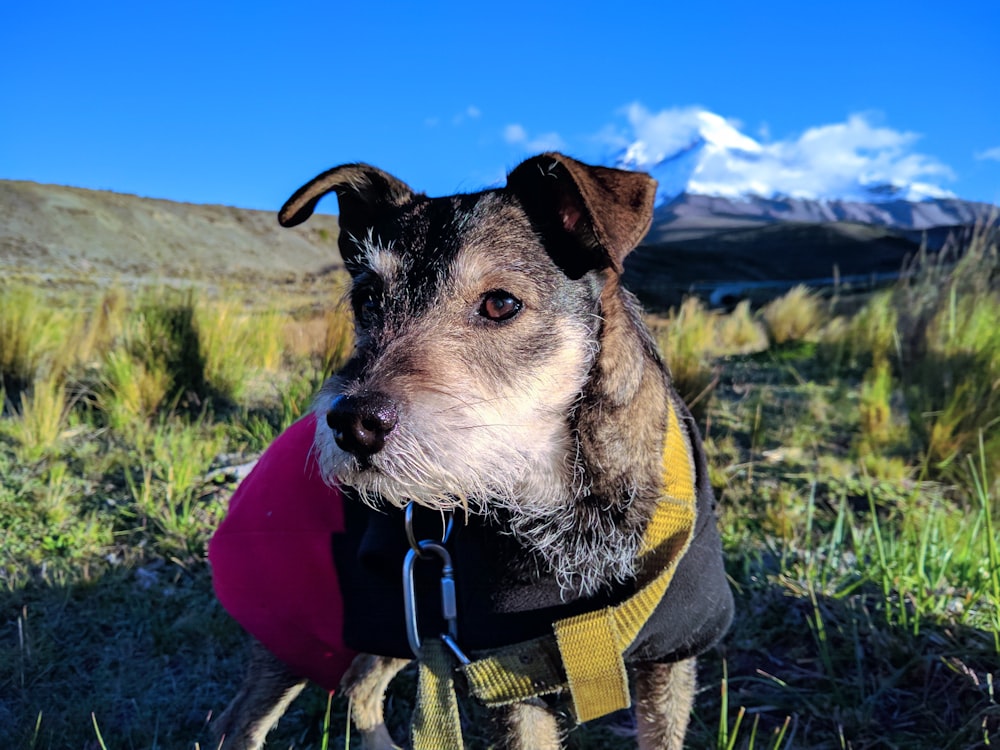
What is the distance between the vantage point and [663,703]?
2.27 m

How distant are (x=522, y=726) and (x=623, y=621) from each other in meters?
0.60

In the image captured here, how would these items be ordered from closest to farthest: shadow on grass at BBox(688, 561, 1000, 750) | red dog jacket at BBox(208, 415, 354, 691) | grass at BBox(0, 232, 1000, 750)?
red dog jacket at BBox(208, 415, 354, 691) → shadow on grass at BBox(688, 561, 1000, 750) → grass at BBox(0, 232, 1000, 750)

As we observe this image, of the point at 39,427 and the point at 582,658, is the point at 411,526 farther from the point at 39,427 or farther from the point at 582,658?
the point at 39,427

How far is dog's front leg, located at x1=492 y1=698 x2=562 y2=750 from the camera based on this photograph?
219 centimetres

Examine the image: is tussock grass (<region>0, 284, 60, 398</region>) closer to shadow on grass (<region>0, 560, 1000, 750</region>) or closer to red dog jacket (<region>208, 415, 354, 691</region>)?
shadow on grass (<region>0, 560, 1000, 750</region>)

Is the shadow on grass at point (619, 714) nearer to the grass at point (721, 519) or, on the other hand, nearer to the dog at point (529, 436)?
the grass at point (721, 519)

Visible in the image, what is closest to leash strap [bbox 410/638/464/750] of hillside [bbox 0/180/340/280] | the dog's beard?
the dog's beard

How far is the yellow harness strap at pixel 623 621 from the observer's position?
76.0 inches

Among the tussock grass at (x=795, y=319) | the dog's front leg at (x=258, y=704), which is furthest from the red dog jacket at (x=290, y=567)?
the tussock grass at (x=795, y=319)

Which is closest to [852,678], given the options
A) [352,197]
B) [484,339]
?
[484,339]

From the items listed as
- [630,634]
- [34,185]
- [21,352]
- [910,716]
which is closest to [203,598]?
[630,634]

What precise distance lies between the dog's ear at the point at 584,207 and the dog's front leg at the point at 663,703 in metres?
1.46

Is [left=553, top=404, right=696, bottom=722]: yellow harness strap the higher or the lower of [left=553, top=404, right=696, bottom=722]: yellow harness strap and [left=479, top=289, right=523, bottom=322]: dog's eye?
the lower

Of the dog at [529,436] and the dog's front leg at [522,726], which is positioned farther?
the dog's front leg at [522,726]
